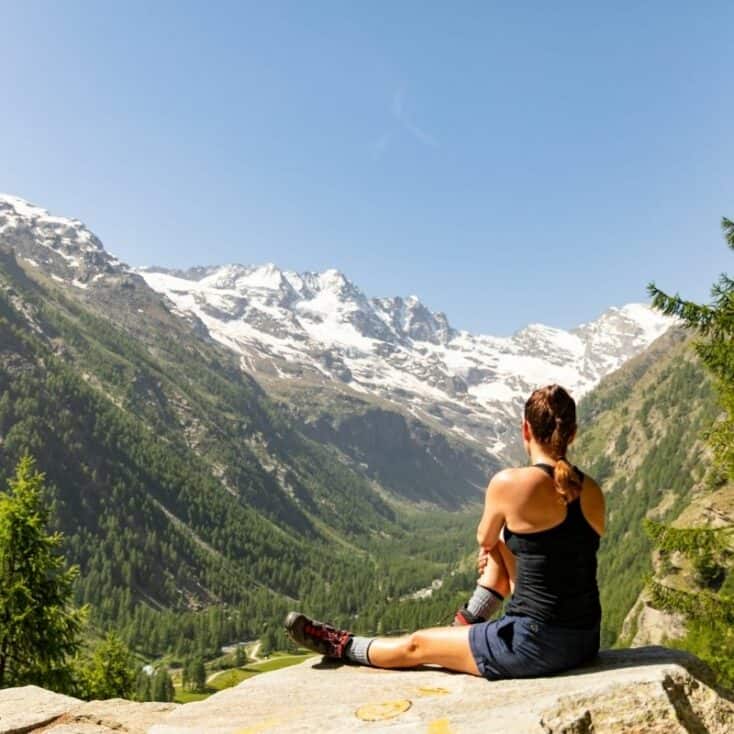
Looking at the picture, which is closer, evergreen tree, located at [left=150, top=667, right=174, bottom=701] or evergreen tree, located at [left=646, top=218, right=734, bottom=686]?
evergreen tree, located at [left=646, top=218, right=734, bottom=686]

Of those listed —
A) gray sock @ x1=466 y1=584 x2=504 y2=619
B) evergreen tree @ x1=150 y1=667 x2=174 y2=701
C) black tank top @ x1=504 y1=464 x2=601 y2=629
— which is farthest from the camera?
evergreen tree @ x1=150 y1=667 x2=174 y2=701

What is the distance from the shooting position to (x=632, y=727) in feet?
20.3

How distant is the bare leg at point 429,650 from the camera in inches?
327

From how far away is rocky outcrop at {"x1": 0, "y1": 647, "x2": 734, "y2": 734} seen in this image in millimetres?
6234

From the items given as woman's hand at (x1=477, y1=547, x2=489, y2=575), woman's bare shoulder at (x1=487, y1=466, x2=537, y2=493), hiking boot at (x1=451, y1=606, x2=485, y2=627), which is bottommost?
hiking boot at (x1=451, y1=606, x2=485, y2=627)

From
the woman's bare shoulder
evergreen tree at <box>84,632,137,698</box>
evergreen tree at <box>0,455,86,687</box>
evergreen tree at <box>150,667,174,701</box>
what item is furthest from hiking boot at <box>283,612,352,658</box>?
evergreen tree at <box>150,667,174,701</box>

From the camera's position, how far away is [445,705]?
23.8 feet

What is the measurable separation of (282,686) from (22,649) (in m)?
20.1

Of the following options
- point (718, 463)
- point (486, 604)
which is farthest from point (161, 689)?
point (486, 604)

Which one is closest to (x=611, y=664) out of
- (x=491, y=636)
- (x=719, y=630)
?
(x=491, y=636)

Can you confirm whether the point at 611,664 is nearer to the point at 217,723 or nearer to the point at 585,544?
the point at 585,544

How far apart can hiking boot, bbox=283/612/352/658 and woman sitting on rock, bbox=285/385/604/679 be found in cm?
233

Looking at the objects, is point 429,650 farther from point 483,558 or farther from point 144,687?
point 144,687

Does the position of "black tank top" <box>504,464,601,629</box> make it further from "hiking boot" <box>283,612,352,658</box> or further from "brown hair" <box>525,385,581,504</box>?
"hiking boot" <box>283,612,352,658</box>
